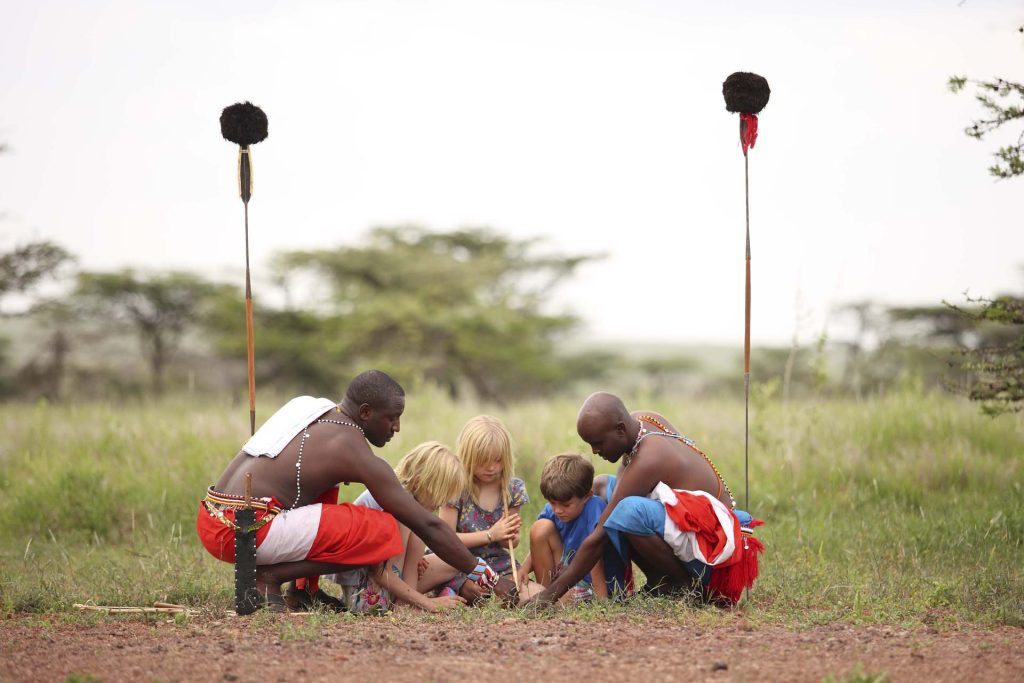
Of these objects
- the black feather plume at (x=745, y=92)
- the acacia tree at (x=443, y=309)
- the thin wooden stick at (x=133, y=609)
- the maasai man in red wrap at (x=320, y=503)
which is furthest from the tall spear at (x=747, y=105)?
the acacia tree at (x=443, y=309)

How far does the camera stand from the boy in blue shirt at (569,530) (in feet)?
18.7

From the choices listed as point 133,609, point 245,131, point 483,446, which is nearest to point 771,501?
point 483,446

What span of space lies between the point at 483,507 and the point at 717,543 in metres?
1.31

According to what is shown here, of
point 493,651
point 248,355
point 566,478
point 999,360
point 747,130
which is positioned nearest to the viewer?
point 493,651

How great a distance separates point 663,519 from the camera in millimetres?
5305

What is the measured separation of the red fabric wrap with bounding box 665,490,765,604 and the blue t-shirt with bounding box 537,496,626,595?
1.59 ft

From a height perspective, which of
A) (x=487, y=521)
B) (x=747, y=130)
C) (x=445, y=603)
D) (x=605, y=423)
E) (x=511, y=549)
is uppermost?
(x=747, y=130)

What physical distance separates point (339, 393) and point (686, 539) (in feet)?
70.8

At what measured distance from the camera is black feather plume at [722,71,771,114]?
635cm

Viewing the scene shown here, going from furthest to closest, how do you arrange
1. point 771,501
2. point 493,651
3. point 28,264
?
1. point 28,264
2. point 771,501
3. point 493,651

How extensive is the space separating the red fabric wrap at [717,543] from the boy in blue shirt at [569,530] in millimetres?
516

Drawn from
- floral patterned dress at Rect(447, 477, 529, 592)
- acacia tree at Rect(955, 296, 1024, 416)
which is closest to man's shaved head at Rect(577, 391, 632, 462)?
floral patterned dress at Rect(447, 477, 529, 592)

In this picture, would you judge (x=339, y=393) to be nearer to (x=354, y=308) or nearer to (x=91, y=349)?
(x=354, y=308)

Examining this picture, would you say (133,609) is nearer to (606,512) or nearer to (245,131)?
(606,512)
